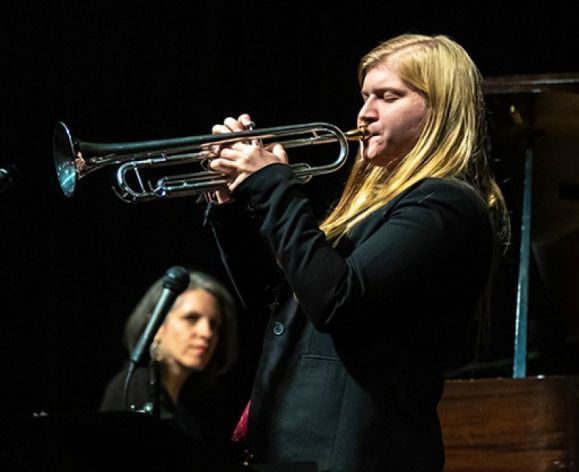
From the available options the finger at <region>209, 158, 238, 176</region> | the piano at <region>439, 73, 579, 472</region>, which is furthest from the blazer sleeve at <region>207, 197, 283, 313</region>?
the piano at <region>439, 73, 579, 472</region>

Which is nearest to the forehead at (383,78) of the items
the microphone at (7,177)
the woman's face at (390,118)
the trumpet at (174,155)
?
the woman's face at (390,118)

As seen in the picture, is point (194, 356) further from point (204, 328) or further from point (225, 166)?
point (225, 166)

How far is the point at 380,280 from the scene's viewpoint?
2.22 metres

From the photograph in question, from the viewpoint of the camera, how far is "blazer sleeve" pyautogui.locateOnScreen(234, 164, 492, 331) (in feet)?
7.22

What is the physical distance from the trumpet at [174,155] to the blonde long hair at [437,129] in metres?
0.16

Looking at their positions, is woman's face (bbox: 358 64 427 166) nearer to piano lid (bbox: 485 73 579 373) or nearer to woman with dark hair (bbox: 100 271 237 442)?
piano lid (bbox: 485 73 579 373)

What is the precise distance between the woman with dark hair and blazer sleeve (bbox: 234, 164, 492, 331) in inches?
90.4

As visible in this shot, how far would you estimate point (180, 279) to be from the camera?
11.1ft

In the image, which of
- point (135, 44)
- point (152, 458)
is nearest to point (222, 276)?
point (135, 44)

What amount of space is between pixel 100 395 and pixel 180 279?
75.6 inches

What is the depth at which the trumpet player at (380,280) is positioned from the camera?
→ 2.21 metres

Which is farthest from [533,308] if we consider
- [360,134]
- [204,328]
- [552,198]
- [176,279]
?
[360,134]

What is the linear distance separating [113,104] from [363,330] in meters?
3.08

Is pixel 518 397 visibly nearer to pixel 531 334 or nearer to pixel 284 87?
pixel 531 334
